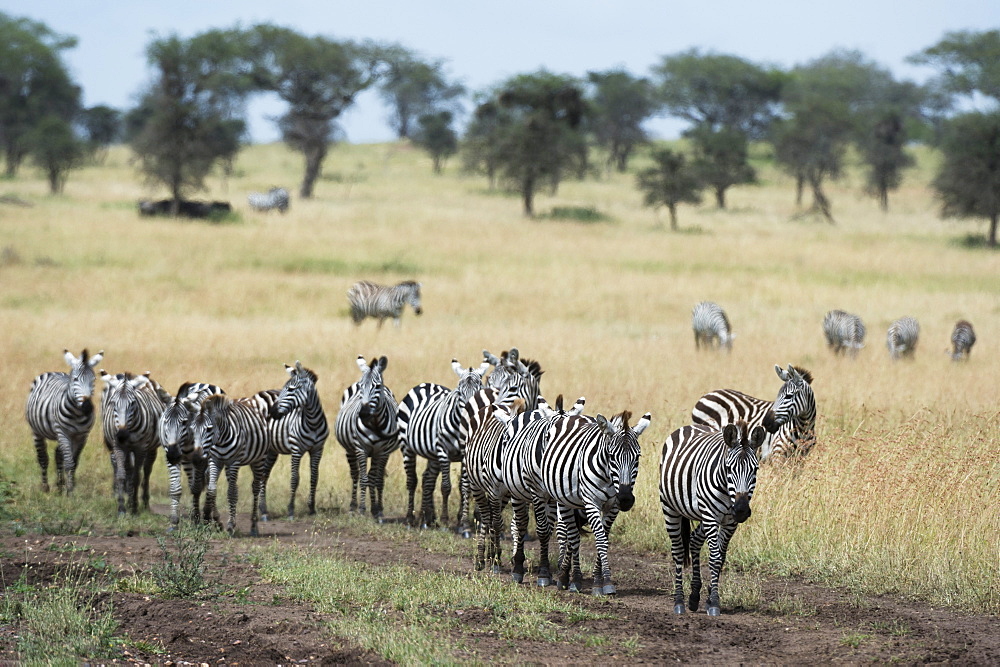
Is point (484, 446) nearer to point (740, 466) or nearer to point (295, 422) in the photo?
A: point (740, 466)

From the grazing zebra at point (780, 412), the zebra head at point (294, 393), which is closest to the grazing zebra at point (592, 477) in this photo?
the grazing zebra at point (780, 412)

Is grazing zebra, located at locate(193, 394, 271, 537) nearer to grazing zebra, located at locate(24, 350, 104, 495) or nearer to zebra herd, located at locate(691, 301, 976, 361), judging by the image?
grazing zebra, located at locate(24, 350, 104, 495)

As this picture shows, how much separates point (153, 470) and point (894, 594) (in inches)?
422

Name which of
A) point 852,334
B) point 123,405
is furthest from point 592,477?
point 852,334

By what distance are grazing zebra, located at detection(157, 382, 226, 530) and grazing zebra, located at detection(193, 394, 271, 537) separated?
119 mm

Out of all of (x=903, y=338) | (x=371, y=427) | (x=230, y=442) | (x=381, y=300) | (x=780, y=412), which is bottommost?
(x=230, y=442)

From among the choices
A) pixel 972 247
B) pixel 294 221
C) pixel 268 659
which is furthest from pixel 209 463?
pixel 972 247

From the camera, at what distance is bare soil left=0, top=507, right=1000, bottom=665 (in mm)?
6953

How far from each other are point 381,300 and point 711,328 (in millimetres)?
9352

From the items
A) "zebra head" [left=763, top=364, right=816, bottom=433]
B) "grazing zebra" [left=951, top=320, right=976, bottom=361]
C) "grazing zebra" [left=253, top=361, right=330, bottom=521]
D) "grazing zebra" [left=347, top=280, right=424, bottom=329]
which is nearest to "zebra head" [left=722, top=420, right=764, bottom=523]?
"zebra head" [left=763, top=364, right=816, bottom=433]

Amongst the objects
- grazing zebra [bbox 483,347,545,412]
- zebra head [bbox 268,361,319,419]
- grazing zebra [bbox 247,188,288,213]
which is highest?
grazing zebra [bbox 247,188,288,213]

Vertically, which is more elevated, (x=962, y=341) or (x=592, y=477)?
(x=962, y=341)

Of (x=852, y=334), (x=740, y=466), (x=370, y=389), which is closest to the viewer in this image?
(x=740, y=466)

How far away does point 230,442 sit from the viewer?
38.5 feet
